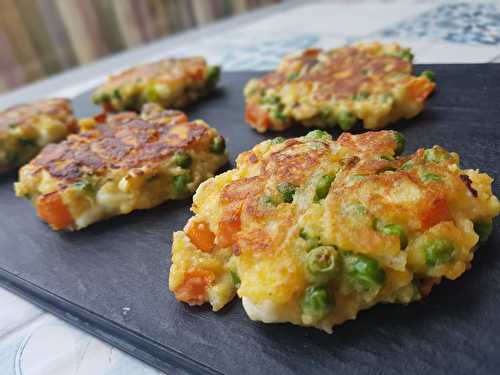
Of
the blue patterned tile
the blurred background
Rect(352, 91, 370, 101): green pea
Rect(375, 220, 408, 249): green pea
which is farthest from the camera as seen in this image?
the blurred background

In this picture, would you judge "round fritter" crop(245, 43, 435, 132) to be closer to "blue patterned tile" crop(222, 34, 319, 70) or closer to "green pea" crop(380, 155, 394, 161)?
"green pea" crop(380, 155, 394, 161)

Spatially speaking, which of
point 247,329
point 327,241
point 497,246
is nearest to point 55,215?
point 247,329

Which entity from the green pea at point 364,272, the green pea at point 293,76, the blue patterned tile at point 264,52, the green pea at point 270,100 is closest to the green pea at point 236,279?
the green pea at point 364,272

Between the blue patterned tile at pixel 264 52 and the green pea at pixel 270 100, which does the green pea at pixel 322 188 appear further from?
the blue patterned tile at pixel 264 52

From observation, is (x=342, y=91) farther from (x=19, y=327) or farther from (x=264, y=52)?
(x=264, y=52)

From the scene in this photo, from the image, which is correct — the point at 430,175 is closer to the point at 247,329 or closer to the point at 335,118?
the point at 247,329

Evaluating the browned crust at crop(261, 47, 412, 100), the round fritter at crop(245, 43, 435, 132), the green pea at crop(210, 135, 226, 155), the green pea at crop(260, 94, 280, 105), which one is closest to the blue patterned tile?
the browned crust at crop(261, 47, 412, 100)
